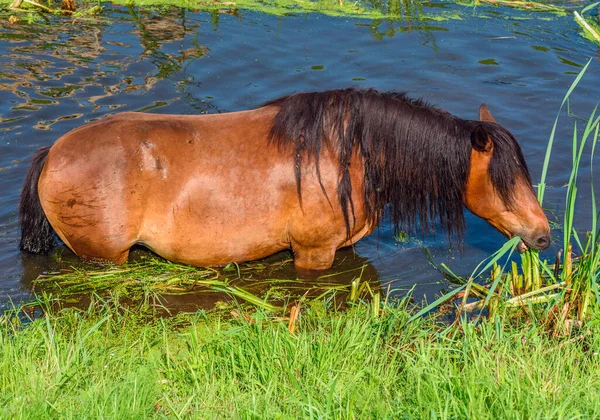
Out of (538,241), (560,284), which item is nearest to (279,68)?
(538,241)

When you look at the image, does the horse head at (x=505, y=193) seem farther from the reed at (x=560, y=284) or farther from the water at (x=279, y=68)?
the water at (x=279, y=68)

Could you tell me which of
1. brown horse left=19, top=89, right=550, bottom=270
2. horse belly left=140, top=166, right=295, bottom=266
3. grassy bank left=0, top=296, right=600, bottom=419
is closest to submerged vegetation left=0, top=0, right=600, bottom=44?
brown horse left=19, top=89, right=550, bottom=270

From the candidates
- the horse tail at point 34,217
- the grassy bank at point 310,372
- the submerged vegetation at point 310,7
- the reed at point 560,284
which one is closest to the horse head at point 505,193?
the reed at point 560,284

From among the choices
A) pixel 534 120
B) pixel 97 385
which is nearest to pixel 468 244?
pixel 534 120

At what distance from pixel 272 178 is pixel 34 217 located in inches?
69.0

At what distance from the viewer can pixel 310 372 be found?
3953 mm

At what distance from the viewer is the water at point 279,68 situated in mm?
8209

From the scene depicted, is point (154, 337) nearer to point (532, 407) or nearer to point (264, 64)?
point (532, 407)

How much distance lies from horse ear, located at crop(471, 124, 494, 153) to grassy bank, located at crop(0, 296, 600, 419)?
1216 mm

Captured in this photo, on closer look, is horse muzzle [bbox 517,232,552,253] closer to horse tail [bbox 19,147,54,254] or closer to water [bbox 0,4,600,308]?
water [bbox 0,4,600,308]

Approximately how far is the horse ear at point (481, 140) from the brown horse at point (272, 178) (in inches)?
1.4

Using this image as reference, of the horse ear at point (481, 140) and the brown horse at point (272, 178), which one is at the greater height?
the horse ear at point (481, 140)

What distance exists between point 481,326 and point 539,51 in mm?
6851

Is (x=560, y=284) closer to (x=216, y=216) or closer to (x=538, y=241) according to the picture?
(x=538, y=241)
